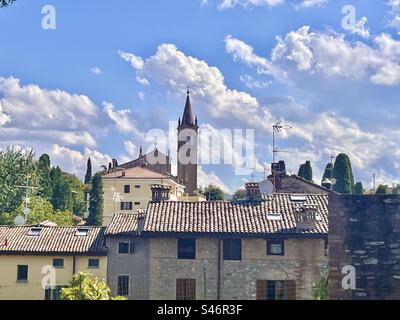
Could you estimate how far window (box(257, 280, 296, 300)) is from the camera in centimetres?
1978

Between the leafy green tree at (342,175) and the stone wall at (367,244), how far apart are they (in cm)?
3153

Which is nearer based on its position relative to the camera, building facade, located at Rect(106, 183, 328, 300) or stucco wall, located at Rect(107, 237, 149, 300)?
building facade, located at Rect(106, 183, 328, 300)

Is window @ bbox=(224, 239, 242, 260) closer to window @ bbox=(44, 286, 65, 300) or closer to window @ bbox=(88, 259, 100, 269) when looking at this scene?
window @ bbox=(88, 259, 100, 269)

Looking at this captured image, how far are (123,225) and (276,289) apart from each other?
6.84 m

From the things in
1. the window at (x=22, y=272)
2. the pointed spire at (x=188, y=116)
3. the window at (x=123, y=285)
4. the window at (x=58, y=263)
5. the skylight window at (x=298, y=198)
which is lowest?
the window at (x=123, y=285)

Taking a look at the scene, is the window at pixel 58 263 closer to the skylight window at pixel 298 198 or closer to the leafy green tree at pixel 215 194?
the skylight window at pixel 298 198

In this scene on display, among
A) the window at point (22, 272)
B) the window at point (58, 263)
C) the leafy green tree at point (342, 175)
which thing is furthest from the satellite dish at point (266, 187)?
the leafy green tree at point (342, 175)

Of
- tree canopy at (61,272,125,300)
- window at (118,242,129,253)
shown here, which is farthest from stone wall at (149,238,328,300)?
tree canopy at (61,272,125,300)

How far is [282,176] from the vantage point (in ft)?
97.7

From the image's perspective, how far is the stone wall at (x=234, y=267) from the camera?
2000cm

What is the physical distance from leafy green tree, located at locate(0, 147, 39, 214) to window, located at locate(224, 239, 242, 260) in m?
22.7

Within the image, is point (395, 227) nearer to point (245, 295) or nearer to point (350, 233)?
point (350, 233)
